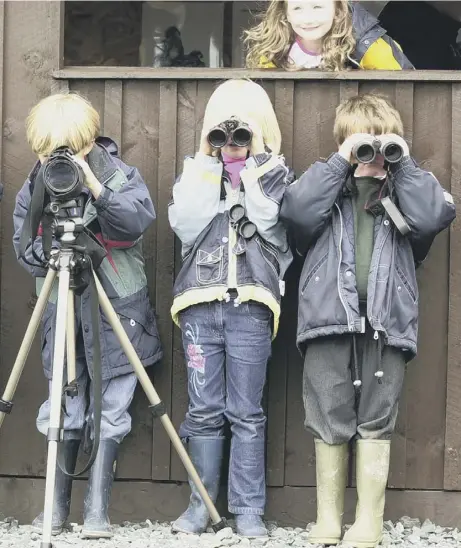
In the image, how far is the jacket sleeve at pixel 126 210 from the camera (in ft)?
16.9

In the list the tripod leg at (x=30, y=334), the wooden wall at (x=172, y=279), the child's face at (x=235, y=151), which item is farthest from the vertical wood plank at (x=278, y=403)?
the tripod leg at (x=30, y=334)

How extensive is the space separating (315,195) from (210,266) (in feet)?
1.73

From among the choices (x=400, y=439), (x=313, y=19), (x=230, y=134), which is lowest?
(x=400, y=439)

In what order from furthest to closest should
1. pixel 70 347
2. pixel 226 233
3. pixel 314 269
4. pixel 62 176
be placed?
pixel 226 233
pixel 314 269
pixel 70 347
pixel 62 176

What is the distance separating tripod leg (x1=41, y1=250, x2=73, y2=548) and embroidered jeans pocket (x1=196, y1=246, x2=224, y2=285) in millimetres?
711

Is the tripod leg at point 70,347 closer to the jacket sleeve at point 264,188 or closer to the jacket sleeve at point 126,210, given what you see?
the jacket sleeve at point 126,210

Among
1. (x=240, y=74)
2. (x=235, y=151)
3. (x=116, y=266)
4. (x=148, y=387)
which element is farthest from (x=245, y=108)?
(x=148, y=387)

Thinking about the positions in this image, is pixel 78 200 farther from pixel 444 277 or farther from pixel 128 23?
pixel 128 23

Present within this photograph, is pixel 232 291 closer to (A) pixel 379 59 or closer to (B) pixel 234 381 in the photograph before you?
(B) pixel 234 381

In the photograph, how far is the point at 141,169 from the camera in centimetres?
571

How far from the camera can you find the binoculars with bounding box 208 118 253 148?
16.8 feet

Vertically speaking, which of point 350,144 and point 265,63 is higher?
point 265,63

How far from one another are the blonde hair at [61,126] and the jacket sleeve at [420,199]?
1227 mm

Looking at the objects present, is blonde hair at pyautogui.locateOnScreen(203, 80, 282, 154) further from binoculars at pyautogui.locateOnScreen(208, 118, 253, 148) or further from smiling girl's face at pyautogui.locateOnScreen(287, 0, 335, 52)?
smiling girl's face at pyautogui.locateOnScreen(287, 0, 335, 52)
